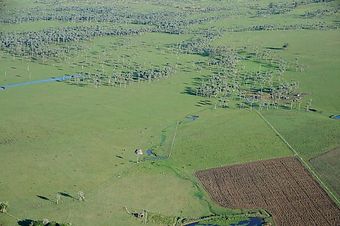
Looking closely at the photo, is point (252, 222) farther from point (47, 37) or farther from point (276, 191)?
point (47, 37)

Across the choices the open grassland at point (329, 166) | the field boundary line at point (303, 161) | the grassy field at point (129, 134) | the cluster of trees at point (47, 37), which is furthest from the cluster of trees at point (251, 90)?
the cluster of trees at point (47, 37)

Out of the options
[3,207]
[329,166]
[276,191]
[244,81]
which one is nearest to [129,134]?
[3,207]

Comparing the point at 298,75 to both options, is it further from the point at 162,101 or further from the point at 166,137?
the point at 166,137

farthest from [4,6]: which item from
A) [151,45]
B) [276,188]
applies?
[276,188]

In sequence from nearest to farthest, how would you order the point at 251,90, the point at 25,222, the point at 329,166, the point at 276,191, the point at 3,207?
1. the point at 25,222
2. the point at 3,207
3. the point at 276,191
4. the point at 329,166
5. the point at 251,90

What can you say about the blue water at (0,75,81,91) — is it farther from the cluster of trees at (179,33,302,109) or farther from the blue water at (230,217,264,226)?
the blue water at (230,217,264,226)

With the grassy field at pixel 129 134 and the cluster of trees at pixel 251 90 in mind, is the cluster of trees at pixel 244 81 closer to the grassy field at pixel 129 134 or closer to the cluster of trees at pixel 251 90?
the cluster of trees at pixel 251 90
